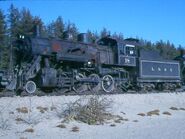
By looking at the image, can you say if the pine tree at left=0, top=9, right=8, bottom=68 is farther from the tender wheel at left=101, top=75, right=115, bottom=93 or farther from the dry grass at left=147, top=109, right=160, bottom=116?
the dry grass at left=147, top=109, right=160, bottom=116

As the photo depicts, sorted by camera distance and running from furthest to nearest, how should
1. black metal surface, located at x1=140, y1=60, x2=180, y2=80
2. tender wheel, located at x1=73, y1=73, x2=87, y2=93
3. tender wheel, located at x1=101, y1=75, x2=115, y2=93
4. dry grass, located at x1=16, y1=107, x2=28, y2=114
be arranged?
black metal surface, located at x1=140, y1=60, x2=180, y2=80 < tender wheel, located at x1=101, y1=75, x2=115, y2=93 < tender wheel, located at x1=73, y1=73, x2=87, y2=93 < dry grass, located at x1=16, y1=107, x2=28, y2=114

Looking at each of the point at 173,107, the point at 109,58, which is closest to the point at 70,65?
the point at 109,58

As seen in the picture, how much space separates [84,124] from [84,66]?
10017 millimetres

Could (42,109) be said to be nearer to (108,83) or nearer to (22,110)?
(22,110)

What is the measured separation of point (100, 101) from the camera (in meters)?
16.2

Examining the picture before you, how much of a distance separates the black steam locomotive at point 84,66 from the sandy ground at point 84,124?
3938 mm

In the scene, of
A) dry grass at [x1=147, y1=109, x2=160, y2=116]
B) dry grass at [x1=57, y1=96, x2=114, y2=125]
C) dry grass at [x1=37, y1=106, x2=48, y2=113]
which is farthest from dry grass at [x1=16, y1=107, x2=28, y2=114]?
dry grass at [x1=147, y1=109, x2=160, y2=116]

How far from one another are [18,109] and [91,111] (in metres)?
2.89

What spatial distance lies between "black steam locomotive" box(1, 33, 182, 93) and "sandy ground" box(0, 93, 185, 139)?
3.94 meters

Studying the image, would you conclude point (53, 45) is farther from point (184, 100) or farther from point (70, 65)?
point (184, 100)

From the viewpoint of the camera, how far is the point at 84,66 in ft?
80.2

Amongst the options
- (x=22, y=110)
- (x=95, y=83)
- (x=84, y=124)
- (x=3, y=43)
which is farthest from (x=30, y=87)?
(x=3, y=43)

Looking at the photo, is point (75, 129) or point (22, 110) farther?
point (22, 110)

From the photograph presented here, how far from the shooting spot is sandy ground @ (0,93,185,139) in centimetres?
1273
